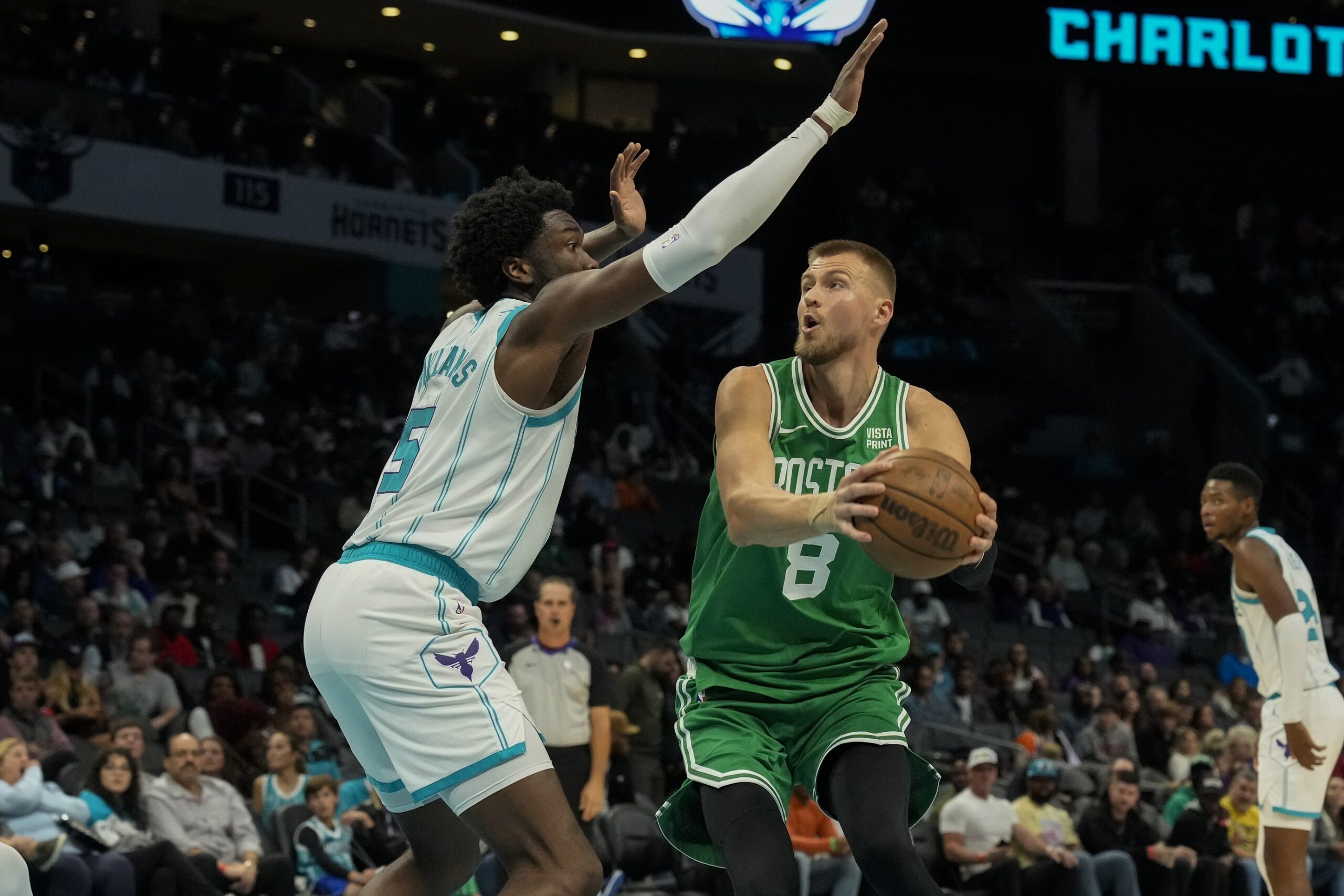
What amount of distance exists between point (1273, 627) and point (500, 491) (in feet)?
14.9

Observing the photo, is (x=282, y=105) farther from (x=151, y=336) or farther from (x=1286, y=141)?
(x=1286, y=141)

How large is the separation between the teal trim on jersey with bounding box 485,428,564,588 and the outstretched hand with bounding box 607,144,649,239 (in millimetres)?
1104

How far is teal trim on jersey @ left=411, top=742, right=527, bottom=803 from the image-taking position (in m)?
4.21

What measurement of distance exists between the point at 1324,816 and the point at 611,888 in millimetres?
6004

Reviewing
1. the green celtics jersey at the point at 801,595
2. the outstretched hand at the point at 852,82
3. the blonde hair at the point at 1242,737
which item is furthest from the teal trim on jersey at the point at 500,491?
the blonde hair at the point at 1242,737

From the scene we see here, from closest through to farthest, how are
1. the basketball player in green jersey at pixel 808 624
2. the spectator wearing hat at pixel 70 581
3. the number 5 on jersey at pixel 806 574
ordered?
the basketball player in green jersey at pixel 808 624 → the number 5 on jersey at pixel 806 574 → the spectator wearing hat at pixel 70 581

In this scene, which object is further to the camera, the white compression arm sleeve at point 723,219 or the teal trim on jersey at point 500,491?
the teal trim on jersey at point 500,491

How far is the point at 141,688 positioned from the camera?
12.1 m

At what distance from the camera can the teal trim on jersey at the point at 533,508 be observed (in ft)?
14.6

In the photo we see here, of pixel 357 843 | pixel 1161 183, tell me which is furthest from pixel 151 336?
pixel 1161 183

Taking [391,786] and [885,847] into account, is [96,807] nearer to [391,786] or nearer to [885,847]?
[391,786]

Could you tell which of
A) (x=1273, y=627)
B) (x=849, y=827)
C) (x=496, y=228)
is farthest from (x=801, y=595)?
(x=1273, y=627)

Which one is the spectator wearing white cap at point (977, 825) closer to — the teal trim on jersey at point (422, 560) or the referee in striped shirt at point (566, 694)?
the referee in striped shirt at point (566, 694)

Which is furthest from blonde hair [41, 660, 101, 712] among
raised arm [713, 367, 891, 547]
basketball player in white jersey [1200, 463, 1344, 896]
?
raised arm [713, 367, 891, 547]
